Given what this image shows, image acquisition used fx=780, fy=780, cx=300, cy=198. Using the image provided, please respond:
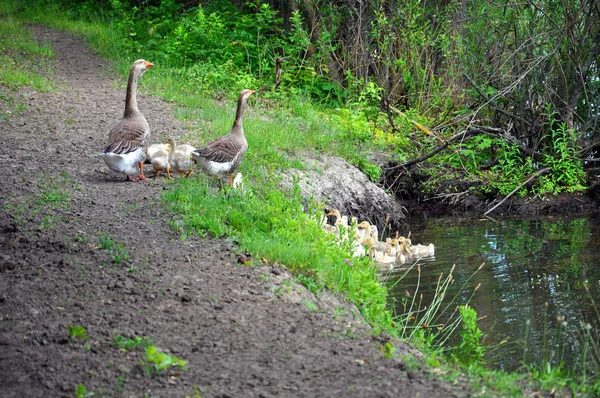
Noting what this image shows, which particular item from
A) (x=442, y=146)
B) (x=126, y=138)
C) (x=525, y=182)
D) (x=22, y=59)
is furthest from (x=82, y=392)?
A: (x=22, y=59)

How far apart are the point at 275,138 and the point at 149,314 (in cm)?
808

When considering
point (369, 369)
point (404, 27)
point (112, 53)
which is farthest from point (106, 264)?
point (112, 53)

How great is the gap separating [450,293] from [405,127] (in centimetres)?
740

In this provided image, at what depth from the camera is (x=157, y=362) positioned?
5.64 meters

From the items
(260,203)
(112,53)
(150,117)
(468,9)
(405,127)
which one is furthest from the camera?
(112,53)

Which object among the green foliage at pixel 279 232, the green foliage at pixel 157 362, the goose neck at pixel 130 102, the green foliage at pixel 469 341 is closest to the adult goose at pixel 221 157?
the green foliage at pixel 279 232

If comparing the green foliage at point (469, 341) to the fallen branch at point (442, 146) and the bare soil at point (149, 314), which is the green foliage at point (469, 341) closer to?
the bare soil at point (149, 314)

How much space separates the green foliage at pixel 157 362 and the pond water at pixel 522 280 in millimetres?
3124

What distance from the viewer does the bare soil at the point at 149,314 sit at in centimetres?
555

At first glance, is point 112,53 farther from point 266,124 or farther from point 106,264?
point 106,264

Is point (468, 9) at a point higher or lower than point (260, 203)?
higher

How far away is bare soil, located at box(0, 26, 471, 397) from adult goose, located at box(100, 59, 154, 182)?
14.3 inches

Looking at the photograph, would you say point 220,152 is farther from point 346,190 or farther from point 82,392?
point 82,392

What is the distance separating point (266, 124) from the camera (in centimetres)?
1545
